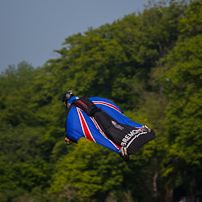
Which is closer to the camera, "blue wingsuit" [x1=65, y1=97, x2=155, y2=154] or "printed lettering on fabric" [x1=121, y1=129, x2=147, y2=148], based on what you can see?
"printed lettering on fabric" [x1=121, y1=129, x2=147, y2=148]

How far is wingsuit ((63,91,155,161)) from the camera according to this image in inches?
267

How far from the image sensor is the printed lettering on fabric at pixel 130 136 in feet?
22.0

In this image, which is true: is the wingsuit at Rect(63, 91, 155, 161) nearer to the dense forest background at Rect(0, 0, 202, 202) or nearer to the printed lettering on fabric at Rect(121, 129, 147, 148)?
the printed lettering on fabric at Rect(121, 129, 147, 148)

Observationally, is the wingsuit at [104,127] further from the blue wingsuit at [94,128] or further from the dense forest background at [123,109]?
the dense forest background at [123,109]

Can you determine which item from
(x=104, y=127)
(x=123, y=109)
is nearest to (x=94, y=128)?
(x=104, y=127)

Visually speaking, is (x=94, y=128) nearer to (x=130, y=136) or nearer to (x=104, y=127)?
(x=104, y=127)

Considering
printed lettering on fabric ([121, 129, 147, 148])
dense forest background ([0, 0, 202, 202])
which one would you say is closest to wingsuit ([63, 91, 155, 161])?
printed lettering on fabric ([121, 129, 147, 148])

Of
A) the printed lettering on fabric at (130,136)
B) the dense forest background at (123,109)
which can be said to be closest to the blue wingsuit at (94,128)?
the printed lettering on fabric at (130,136)

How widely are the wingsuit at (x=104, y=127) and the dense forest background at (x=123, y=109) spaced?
22504 mm

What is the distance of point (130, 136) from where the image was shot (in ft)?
22.4

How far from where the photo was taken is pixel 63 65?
59.5m

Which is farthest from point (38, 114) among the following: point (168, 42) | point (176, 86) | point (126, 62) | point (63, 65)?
point (176, 86)

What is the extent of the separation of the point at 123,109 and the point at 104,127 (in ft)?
147

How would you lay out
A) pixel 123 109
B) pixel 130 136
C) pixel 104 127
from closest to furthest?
pixel 130 136
pixel 104 127
pixel 123 109
